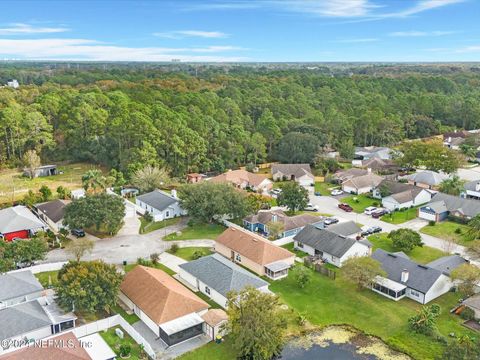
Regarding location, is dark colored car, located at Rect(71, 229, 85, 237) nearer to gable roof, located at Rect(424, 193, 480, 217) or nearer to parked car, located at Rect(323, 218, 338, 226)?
parked car, located at Rect(323, 218, 338, 226)

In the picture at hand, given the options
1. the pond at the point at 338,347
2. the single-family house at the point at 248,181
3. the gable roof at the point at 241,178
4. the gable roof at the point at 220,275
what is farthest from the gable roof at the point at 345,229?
the gable roof at the point at 241,178

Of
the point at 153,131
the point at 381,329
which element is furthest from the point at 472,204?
the point at 153,131

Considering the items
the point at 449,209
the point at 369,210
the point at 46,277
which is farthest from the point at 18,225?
the point at 449,209

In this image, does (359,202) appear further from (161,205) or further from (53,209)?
(53,209)

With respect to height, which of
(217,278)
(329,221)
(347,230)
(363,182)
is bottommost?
(329,221)

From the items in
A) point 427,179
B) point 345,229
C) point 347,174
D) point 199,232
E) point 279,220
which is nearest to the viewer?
point 345,229

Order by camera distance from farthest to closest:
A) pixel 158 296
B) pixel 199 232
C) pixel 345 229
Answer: pixel 199 232, pixel 345 229, pixel 158 296

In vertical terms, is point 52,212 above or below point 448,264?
below

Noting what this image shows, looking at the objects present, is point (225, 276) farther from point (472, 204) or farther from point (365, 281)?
point (472, 204)

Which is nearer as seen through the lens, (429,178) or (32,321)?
(32,321)
